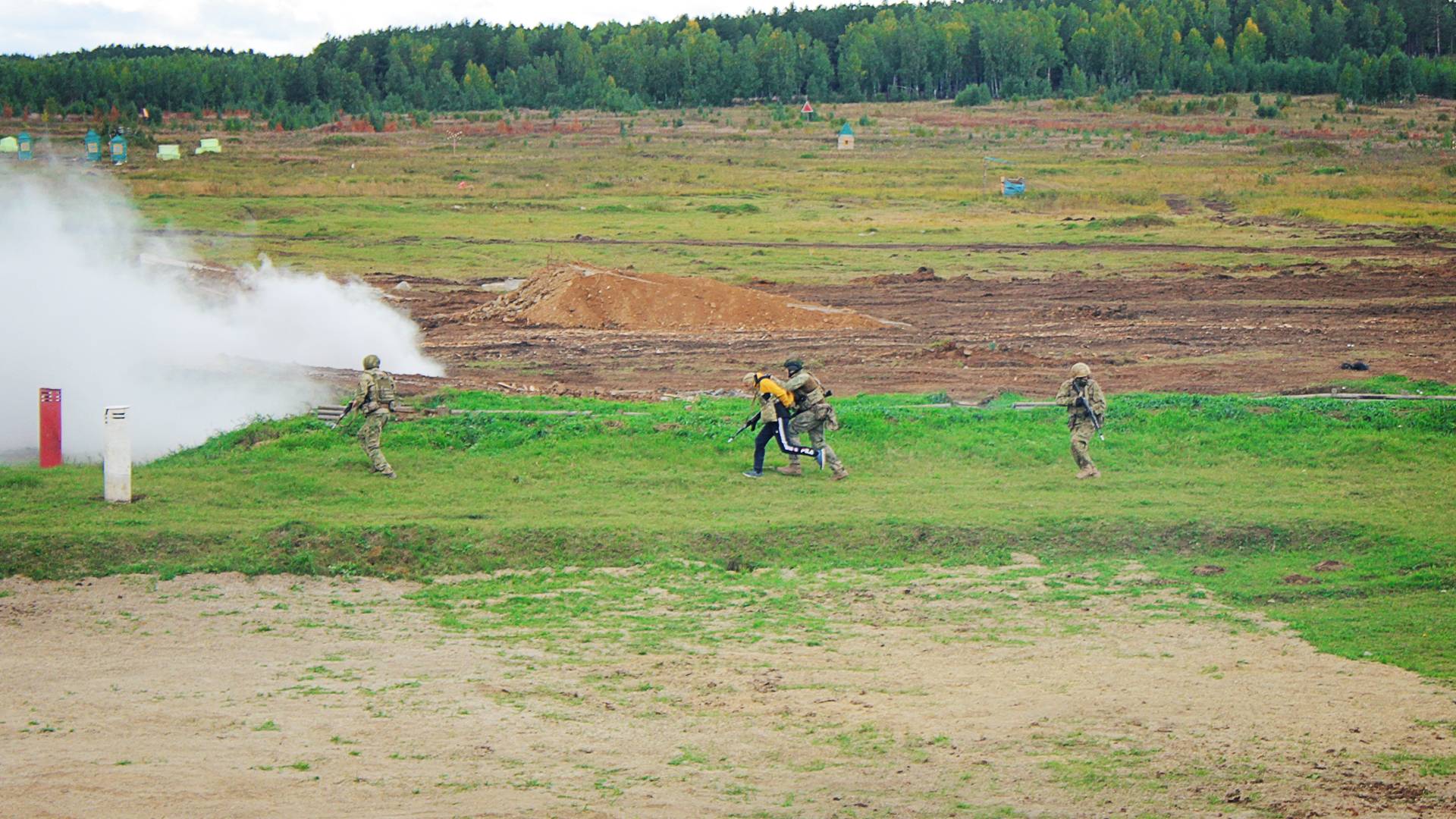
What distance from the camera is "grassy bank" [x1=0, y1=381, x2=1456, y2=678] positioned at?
15.9 m

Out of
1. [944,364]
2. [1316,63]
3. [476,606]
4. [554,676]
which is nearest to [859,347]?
[944,364]

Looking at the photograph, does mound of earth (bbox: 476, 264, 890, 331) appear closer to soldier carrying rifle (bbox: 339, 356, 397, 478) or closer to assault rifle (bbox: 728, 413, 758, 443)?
assault rifle (bbox: 728, 413, 758, 443)

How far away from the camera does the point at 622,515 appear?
17.8 m

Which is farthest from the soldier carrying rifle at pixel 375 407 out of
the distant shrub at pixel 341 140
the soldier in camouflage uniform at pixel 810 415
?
the distant shrub at pixel 341 140

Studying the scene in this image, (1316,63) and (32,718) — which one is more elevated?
(1316,63)

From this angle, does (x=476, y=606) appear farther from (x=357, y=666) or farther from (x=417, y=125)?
(x=417, y=125)

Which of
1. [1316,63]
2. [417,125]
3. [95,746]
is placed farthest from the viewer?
[1316,63]

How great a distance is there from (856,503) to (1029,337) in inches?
595

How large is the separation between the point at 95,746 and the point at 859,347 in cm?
2209

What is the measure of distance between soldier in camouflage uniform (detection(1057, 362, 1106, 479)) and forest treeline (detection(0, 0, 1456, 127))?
109 meters

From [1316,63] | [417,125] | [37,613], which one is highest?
[1316,63]

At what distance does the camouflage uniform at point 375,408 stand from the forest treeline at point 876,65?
105m

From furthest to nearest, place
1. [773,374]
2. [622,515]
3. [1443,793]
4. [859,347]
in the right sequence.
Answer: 1. [859,347]
2. [773,374]
3. [622,515]
4. [1443,793]

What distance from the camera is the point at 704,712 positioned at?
11.8 metres
